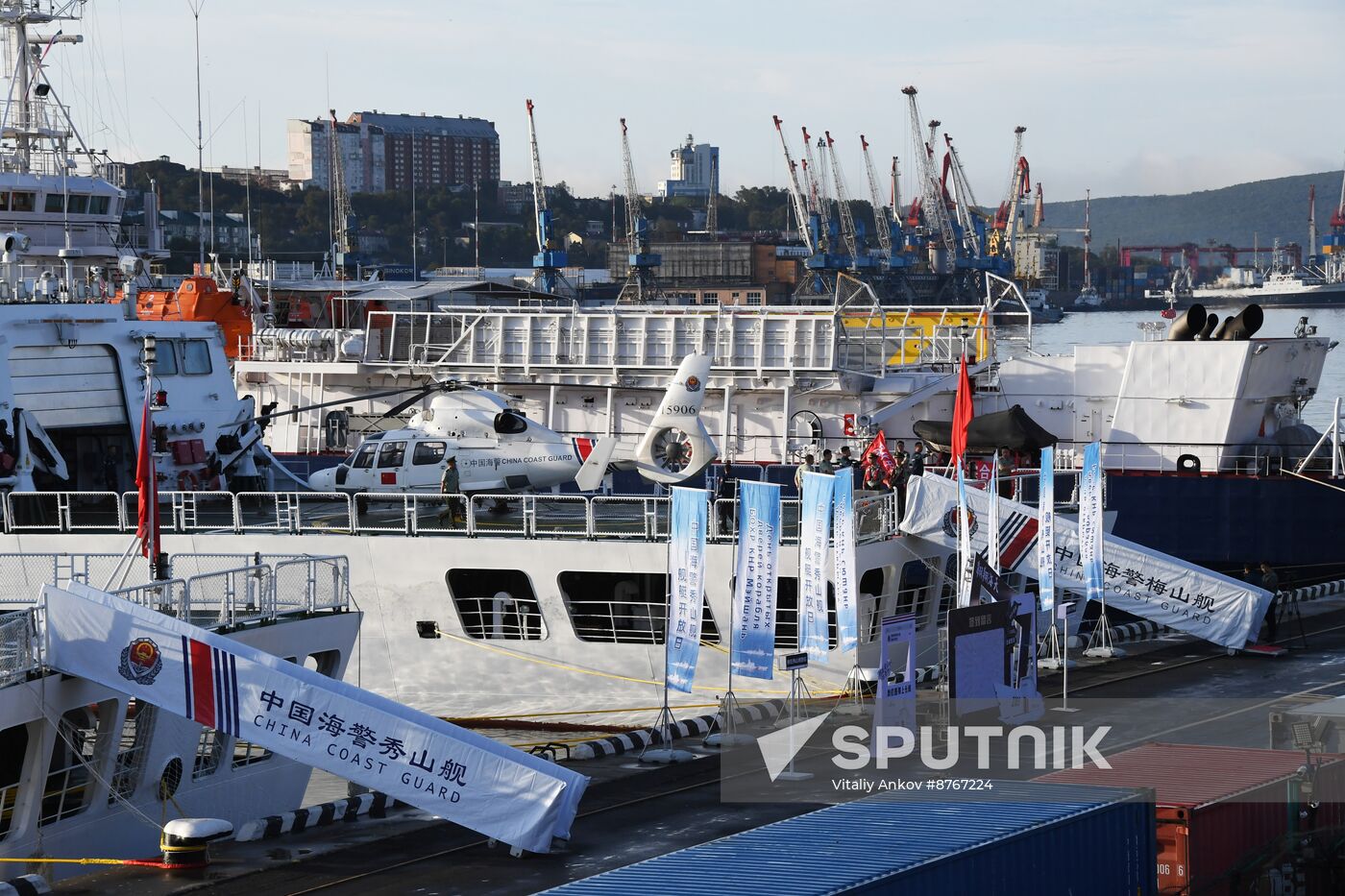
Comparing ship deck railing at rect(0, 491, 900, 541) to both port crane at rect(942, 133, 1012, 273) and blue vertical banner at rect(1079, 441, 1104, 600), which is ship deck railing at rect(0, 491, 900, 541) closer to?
blue vertical banner at rect(1079, 441, 1104, 600)

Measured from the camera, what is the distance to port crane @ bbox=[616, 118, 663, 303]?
120m

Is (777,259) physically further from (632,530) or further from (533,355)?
(632,530)

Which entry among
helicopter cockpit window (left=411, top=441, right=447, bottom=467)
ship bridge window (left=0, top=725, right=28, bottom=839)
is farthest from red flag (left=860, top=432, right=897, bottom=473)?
ship bridge window (left=0, top=725, right=28, bottom=839)

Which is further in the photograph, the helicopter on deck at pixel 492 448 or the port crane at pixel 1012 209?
the port crane at pixel 1012 209

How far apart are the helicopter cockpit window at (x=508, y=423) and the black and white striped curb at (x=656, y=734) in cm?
825

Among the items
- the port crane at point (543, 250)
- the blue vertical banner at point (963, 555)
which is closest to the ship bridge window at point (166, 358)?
the blue vertical banner at point (963, 555)

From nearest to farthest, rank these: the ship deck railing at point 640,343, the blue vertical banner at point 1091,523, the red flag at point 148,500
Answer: the red flag at point 148,500 → the blue vertical banner at point 1091,523 → the ship deck railing at point 640,343

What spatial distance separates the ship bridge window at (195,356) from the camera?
102 ft

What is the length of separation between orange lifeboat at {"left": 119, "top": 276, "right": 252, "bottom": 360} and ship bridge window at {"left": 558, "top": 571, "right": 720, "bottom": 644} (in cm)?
1552

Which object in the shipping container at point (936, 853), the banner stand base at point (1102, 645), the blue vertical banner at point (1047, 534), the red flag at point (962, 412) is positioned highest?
the red flag at point (962, 412)

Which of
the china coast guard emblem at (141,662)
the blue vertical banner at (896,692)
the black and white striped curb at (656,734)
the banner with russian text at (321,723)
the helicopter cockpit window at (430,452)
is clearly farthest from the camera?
the helicopter cockpit window at (430,452)

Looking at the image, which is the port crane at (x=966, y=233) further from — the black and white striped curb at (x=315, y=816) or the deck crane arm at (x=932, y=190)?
the black and white striped curb at (x=315, y=816)

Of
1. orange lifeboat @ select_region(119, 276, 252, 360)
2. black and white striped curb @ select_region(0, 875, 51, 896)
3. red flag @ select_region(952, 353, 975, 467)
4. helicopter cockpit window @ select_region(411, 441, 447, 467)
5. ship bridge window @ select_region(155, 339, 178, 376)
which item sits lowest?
black and white striped curb @ select_region(0, 875, 51, 896)

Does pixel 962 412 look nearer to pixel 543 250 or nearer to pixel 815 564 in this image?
pixel 815 564
